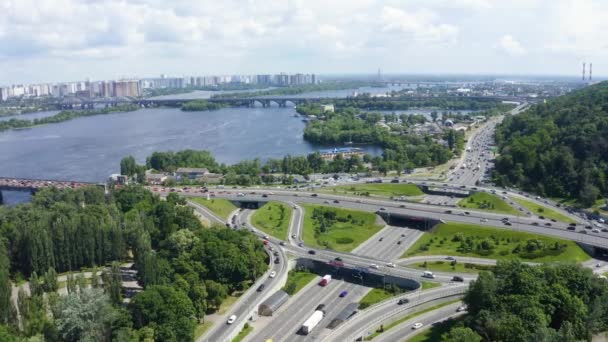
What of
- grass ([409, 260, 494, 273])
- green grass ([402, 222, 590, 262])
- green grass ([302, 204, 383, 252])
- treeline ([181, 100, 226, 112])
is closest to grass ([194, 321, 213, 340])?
green grass ([302, 204, 383, 252])

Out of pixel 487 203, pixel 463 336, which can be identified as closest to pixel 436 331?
pixel 463 336

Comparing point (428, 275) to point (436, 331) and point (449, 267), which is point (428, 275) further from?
point (436, 331)

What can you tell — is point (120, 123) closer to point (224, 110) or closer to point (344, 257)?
point (224, 110)

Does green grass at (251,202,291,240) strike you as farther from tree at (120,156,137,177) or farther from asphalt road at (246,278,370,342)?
tree at (120,156,137,177)

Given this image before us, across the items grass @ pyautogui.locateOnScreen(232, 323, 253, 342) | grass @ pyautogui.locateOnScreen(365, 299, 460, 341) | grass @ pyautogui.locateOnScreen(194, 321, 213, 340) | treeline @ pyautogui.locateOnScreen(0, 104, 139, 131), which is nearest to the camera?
grass @ pyautogui.locateOnScreen(365, 299, 460, 341)

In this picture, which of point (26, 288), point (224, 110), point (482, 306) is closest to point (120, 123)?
point (224, 110)

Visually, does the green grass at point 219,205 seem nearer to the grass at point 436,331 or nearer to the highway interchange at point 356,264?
the highway interchange at point 356,264

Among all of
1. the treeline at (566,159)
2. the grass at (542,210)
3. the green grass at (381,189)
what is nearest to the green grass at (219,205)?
the green grass at (381,189)
